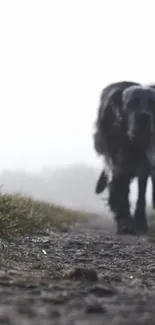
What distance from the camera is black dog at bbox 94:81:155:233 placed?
595 centimetres

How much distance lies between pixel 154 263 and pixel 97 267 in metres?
0.44

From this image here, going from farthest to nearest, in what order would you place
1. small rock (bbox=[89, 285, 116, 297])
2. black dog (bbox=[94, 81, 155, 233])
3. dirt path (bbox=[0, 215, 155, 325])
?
black dog (bbox=[94, 81, 155, 233]) < small rock (bbox=[89, 285, 116, 297]) < dirt path (bbox=[0, 215, 155, 325])

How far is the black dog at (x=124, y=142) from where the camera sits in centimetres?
595

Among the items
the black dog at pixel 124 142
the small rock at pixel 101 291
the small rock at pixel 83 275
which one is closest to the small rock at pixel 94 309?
the small rock at pixel 101 291

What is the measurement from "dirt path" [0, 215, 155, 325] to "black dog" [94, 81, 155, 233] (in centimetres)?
291

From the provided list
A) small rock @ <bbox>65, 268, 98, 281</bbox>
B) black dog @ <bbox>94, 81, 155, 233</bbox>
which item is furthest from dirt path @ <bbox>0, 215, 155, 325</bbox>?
black dog @ <bbox>94, 81, 155, 233</bbox>

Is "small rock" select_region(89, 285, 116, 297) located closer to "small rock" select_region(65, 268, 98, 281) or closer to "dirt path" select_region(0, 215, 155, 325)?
"dirt path" select_region(0, 215, 155, 325)

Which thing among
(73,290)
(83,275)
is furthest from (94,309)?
(83,275)

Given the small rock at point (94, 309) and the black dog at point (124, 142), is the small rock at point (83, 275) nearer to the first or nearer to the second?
the small rock at point (94, 309)

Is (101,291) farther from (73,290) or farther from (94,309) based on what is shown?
(94,309)

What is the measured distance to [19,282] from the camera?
6.10ft

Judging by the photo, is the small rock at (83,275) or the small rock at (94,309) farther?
the small rock at (83,275)

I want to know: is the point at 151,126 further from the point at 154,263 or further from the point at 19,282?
the point at 19,282

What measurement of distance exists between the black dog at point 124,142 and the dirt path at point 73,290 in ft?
9.53
